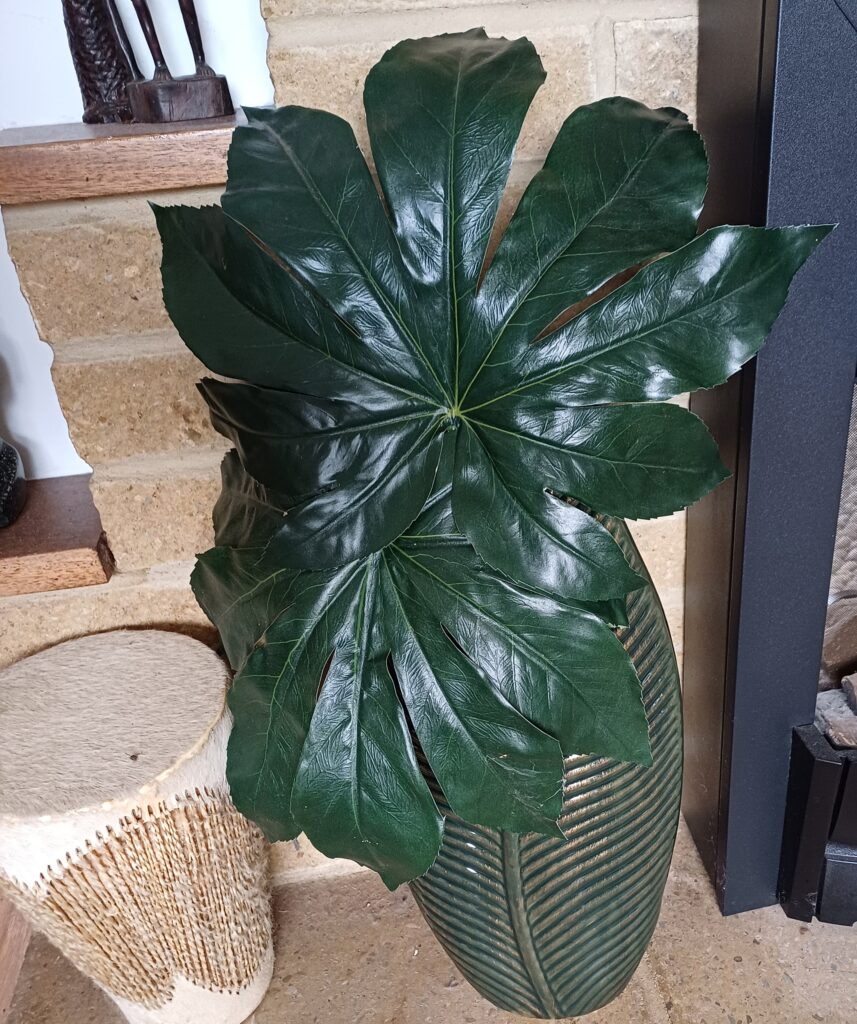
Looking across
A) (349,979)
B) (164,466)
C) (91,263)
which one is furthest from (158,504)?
(349,979)

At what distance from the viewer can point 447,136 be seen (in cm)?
61

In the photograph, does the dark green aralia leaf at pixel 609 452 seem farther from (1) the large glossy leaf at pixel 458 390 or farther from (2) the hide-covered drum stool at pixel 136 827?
(2) the hide-covered drum stool at pixel 136 827

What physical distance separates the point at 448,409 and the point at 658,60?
1.43ft

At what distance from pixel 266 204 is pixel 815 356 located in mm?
535

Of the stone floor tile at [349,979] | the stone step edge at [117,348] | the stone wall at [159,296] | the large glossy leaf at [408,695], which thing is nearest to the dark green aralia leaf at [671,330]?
the large glossy leaf at [408,695]

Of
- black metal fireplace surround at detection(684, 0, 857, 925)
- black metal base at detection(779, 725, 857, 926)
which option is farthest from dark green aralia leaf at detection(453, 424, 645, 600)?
black metal base at detection(779, 725, 857, 926)

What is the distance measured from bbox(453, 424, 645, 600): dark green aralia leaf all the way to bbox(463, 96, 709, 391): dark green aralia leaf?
0.11m

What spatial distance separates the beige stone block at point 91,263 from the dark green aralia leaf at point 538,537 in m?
0.45

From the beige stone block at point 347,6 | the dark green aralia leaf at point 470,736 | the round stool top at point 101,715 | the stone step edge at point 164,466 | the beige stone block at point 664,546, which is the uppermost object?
the beige stone block at point 347,6

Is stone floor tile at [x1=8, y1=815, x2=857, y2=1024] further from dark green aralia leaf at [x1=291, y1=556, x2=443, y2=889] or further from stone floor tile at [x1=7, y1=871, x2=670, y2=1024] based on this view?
dark green aralia leaf at [x1=291, y1=556, x2=443, y2=889]

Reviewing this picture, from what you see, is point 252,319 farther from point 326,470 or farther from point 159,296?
point 159,296

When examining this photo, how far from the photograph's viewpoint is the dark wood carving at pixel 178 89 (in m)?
0.79

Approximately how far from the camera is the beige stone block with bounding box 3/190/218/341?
83cm

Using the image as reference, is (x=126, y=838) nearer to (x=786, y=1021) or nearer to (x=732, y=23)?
(x=786, y=1021)
